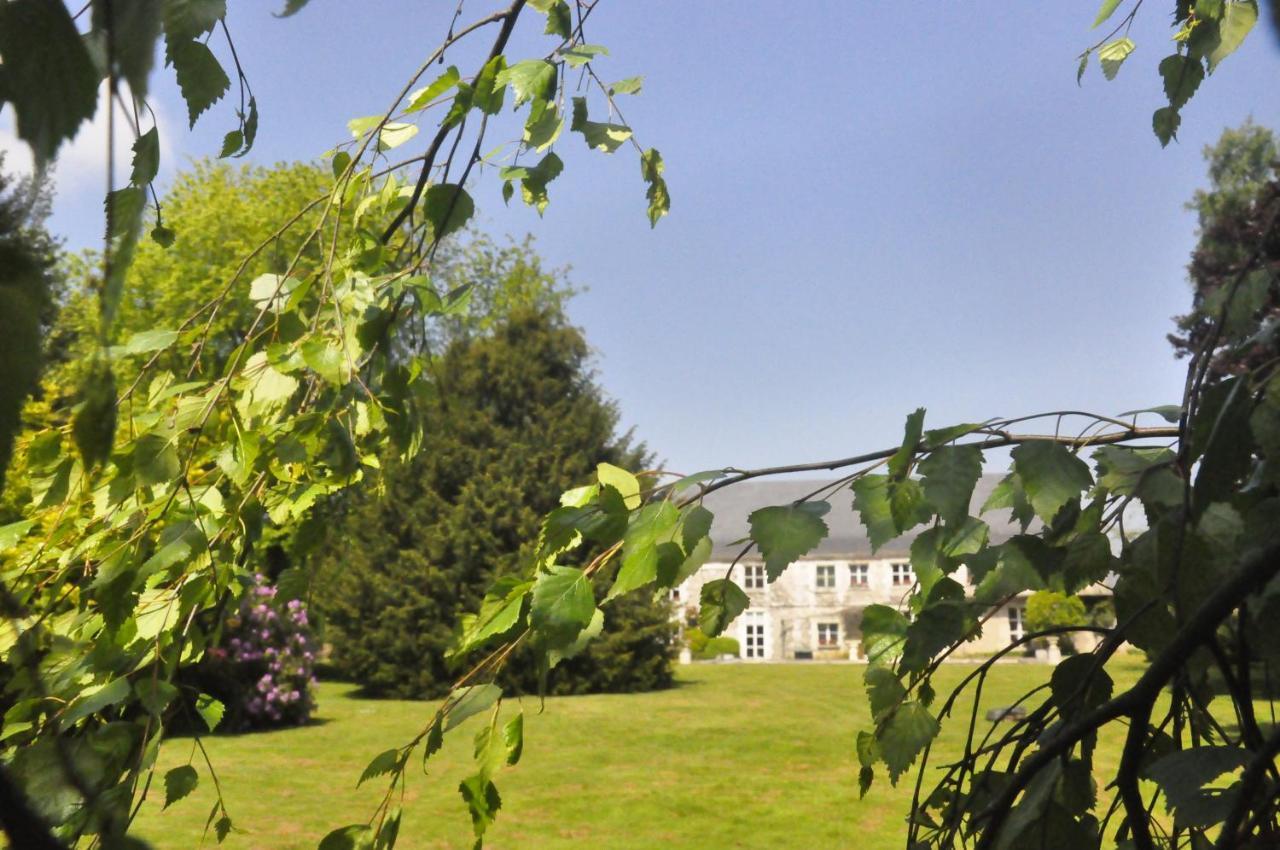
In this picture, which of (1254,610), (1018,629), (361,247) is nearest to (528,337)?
(361,247)

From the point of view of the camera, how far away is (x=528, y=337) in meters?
17.7

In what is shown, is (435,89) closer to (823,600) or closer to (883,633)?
(883,633)

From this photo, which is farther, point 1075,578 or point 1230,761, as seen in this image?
point 1075,578

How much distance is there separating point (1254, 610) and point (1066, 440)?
0.45 meters

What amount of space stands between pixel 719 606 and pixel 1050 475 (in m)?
0.43

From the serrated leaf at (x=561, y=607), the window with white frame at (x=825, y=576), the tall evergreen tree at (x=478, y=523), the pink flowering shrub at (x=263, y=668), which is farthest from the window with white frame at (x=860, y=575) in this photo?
the serrated leaf at (x=561, y=607)

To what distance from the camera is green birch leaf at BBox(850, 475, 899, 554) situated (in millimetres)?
1329

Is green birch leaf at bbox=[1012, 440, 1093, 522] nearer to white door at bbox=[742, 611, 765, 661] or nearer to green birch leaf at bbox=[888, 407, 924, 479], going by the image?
green birch leaf at bbox=[888, 407, 924, 479]

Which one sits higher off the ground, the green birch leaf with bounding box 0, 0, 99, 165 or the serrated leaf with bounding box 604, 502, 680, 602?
the green birch leaf with bounding box 0, 0, 99, 165

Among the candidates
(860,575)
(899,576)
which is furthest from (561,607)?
(860,575)

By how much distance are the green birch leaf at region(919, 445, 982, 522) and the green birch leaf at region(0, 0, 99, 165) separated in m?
0.98

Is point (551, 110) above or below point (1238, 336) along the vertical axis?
above

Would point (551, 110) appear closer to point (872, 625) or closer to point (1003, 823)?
point (872, 625)

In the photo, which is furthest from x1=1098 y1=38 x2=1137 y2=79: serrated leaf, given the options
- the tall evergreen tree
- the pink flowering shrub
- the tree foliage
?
the tall evergreen tree
